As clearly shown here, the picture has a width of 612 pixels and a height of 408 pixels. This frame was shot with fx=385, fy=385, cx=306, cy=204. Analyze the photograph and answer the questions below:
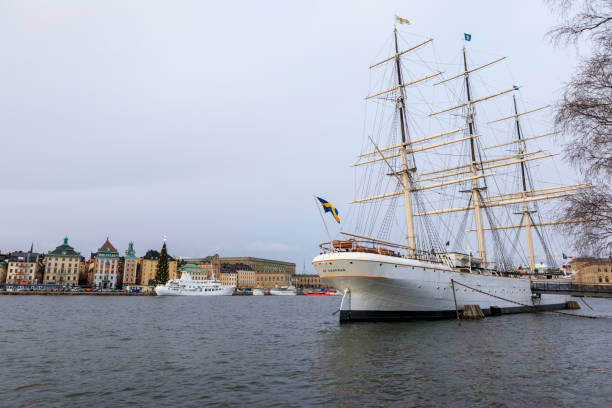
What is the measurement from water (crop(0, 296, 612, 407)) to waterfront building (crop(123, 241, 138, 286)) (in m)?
147

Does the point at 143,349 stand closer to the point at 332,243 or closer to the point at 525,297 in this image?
the point at 332,243

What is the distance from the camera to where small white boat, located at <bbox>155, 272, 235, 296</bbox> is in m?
120

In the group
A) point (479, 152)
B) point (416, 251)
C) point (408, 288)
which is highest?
point (479, 152)

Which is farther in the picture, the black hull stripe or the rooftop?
the rooftop

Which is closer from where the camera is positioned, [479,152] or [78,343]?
[78,343]

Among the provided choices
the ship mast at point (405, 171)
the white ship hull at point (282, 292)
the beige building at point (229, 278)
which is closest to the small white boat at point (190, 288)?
the white ship hull at point (282, 292)

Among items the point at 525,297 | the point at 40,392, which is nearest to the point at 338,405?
the point at 40,392

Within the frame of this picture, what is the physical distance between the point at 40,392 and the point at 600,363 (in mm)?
21370

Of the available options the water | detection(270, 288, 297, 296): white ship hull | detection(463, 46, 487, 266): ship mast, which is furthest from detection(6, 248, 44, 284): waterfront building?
detection(463, 46, 487, 266): ship mast

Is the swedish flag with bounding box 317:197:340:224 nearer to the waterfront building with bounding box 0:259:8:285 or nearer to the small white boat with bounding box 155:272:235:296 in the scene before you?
the small white boat with bounding box 155:272:235:296

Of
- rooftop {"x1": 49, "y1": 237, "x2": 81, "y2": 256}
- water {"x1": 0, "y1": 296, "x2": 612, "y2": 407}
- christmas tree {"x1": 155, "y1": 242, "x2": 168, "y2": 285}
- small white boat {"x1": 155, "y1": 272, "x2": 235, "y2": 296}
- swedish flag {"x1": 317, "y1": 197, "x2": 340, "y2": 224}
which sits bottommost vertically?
small white boat {"x1": 155, "y1": 272, "x2": 235, "y2": 296}

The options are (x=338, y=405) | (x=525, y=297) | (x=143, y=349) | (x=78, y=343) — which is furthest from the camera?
(x=525, y=297)

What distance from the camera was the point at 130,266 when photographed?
161875 mm

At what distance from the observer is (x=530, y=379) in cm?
1339
